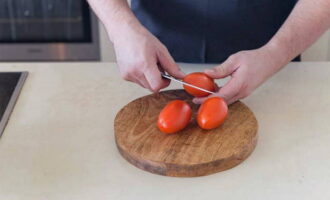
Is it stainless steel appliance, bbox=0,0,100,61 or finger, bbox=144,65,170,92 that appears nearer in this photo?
finger, bbox=144,65,170,92

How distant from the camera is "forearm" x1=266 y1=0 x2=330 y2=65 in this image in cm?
101

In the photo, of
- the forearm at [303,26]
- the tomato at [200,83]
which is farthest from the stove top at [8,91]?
the forearm at [303,26]

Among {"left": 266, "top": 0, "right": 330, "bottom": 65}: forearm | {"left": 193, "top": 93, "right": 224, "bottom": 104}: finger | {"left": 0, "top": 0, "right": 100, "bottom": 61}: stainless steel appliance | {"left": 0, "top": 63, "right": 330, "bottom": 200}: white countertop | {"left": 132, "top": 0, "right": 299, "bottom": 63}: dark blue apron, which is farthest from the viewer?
{"left": 0, "top": 0, "right": 100, "bottom": 61}: stainless steel appliance

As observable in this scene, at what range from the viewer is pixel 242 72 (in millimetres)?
917

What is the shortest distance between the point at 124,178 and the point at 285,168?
0.24 meters

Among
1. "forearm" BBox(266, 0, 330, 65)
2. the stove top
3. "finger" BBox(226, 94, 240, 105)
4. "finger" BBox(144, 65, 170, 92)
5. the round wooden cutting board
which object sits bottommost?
the stove top

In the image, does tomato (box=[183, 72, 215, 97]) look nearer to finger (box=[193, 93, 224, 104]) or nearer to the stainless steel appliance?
finger (box=[193, 93, 224, 104])

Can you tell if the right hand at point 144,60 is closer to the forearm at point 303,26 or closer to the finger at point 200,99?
the finger at point 200,99

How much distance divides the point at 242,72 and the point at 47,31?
136 centimetres

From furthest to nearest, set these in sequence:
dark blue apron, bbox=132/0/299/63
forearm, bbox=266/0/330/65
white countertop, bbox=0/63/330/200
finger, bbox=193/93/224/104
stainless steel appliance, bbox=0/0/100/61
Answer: stainless steel appliance, bbox=0/0/100/61 < dark blue apron, bbox=132/0/299/63 < forearm, bbox=266/0/330/65 < finger, bbox=193/93/224/104 < white countertop, bbox=0/63/330/200

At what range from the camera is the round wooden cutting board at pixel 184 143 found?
76 cm

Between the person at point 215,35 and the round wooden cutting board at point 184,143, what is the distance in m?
0.06

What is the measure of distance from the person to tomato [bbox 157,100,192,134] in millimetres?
77

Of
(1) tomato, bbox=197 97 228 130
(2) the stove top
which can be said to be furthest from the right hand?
(2) the stove top
